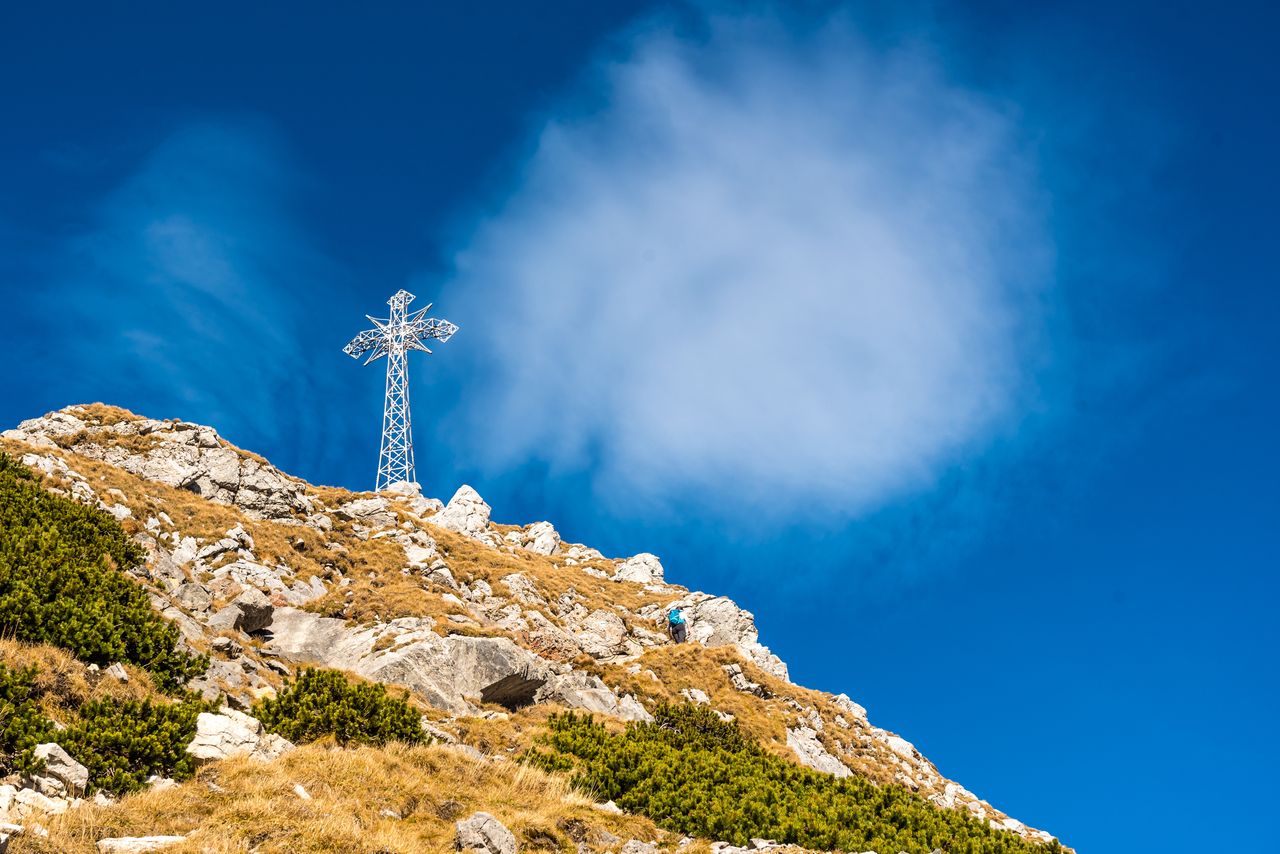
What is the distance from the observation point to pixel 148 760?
12406 millimetres

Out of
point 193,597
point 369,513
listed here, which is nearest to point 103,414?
point 369,513

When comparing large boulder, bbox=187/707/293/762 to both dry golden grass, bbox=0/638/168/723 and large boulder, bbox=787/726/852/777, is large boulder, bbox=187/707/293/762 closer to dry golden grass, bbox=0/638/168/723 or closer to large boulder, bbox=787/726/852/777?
dry golden grass, bbox=0/638/168/723

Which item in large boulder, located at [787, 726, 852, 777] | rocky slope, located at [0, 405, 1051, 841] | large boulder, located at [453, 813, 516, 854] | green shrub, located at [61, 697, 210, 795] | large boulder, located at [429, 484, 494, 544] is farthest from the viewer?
large boulder, located at [429, 484, 494, 544]

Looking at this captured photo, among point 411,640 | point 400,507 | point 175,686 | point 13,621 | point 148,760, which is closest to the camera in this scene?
point 148,760

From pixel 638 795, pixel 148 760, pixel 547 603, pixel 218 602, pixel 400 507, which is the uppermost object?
pixel 400 507

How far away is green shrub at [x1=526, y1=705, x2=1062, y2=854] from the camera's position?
653 inches

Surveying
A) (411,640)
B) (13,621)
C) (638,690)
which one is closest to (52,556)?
(13,621)

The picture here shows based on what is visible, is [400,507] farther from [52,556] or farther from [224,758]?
[224,758]

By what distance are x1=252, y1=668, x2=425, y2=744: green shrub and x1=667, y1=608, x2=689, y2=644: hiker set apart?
32630 mm

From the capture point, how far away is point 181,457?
41938 mm

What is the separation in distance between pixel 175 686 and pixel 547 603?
2961 cm

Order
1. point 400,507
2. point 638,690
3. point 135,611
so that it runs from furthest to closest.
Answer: point 400,507 → point 638,690 → point 135,611

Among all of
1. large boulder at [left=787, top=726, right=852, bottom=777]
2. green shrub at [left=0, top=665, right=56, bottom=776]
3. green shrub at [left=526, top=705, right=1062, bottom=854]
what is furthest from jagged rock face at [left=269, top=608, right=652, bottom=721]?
green shrub at [left=0, top=665, right=56, bottom=776]

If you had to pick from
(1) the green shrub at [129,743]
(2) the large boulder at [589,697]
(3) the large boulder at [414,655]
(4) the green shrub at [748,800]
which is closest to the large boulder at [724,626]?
(2) the large boulder at [589,697]
